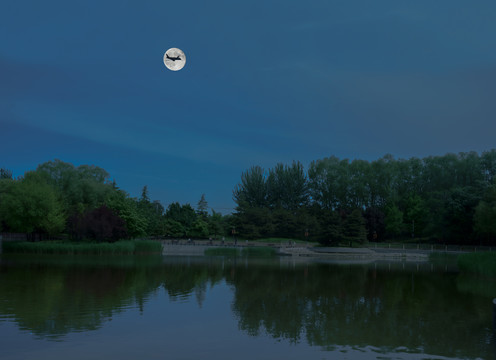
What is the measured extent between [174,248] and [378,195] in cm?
5300

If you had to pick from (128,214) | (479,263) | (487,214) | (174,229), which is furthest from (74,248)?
(487,214)

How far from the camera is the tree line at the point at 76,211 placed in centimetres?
5053

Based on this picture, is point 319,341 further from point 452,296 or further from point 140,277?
point 140,277

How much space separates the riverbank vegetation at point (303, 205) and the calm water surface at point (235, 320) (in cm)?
2943

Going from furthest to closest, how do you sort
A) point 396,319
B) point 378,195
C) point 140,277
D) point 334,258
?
point 378,195, point 334,258, point 140,277, point 396,319

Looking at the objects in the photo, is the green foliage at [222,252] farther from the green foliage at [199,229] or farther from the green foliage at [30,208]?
the green foliage at [199,229]

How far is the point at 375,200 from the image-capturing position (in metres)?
96.2

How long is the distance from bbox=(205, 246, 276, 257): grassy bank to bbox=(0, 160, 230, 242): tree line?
9.44 metres

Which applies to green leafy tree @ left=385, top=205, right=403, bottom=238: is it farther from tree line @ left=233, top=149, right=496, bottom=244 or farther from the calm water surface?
the calm water surface

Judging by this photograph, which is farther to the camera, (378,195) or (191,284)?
(378,195)

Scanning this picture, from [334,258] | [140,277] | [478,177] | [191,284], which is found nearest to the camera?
[191,284]

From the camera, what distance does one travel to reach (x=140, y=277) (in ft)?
85.6

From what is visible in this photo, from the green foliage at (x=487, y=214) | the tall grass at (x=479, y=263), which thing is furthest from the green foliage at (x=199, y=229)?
the tall grass at (x=479, y=263)

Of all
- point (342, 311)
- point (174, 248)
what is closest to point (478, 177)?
point (174, 248)
